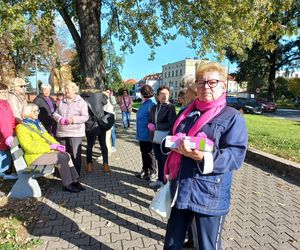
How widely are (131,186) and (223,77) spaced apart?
3.97m

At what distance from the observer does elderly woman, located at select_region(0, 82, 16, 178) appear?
582 cm

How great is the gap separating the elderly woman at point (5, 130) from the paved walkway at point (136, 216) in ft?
3.36

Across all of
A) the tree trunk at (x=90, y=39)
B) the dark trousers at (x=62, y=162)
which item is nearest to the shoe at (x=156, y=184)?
the dark trousers at (x=62, y=162)

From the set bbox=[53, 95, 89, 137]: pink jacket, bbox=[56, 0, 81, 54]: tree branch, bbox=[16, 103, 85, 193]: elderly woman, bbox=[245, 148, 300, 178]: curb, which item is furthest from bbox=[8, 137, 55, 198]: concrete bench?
bbox=[56, 0, 81, 54]: tree branch

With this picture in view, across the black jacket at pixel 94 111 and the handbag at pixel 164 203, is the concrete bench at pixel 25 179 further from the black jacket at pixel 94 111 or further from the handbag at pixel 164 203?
the handbag at pixel 164 203

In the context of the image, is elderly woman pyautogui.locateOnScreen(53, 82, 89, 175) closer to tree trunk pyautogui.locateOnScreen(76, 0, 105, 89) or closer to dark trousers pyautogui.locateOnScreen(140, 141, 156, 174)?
dark trousers pyautogui.locateOnScreen(140, 141, 156, 174)

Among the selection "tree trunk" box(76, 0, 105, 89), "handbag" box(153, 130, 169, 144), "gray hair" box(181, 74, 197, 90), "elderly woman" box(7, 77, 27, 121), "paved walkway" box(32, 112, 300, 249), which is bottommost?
"paved walkway" box(32, 112, 300, 249)

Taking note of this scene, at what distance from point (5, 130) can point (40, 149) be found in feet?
2.75

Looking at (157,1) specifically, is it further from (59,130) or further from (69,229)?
(69,229)

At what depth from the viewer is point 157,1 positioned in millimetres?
12859

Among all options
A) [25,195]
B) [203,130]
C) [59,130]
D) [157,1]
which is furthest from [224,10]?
[203,130]

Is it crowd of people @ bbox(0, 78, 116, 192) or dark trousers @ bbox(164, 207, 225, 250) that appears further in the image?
crowd of people @ bbox(0, 78, 116, 192)

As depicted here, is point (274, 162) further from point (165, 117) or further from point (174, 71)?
point (174, 71)

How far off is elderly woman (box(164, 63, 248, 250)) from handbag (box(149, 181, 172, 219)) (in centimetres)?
11
